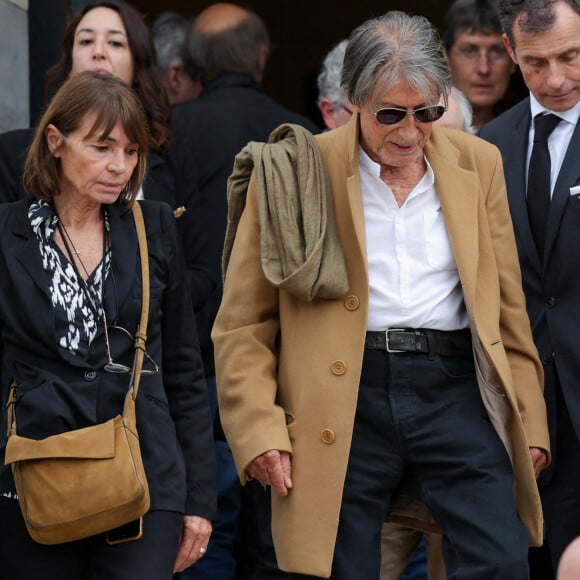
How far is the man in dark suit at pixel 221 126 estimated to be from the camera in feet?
18.9

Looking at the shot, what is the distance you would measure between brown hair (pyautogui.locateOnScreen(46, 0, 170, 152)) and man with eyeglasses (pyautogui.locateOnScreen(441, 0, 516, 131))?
175cm

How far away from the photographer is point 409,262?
4156mm

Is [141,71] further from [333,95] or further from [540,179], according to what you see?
[540,179]

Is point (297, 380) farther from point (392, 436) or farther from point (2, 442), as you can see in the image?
point (2, 442)

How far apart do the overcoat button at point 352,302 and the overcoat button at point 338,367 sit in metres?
0.15

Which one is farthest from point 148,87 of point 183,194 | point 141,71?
point 183,194

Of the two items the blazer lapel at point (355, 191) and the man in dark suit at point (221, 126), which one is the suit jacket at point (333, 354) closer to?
the blazer lapel at point (355, 191)

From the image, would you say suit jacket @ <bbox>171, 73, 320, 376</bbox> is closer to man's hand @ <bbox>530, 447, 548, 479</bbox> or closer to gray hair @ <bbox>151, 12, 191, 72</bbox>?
gray hair @ <bbox>151, 12, 191, 72</bbox>

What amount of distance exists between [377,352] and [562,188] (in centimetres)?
102

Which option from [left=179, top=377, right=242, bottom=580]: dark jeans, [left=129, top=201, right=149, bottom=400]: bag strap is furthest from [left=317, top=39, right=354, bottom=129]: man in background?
[left=129, top=201, right=149, bottom=400]: bag strap

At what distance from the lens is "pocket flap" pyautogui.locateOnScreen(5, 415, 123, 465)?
3775 mm

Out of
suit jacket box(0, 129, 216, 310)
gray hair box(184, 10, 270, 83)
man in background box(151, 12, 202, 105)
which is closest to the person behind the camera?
suit jacket box(0, 129, 216, 310)

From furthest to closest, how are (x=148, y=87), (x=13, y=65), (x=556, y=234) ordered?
(x=13, y=65)
(x=148, y=87)
(x=556, y=234)

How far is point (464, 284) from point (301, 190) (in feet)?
1.73
